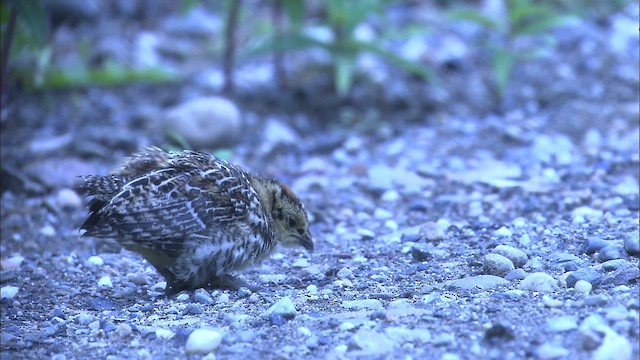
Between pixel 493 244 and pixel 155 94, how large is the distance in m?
5.29

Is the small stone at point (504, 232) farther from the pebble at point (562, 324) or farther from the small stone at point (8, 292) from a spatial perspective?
the small stone at point (8, 292)

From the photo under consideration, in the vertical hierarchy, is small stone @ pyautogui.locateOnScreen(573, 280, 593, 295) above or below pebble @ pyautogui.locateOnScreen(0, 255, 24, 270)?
above

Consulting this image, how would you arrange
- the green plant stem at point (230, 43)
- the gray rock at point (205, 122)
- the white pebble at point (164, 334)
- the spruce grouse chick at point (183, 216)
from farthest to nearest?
1. the green plant stem at point (230, 43)
2. the gray rock at point (205, 122)
3. the spruce grouse chick at point (183, 216)
4. the white pebble at point (164, 334)

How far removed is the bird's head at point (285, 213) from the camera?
20.7 ft

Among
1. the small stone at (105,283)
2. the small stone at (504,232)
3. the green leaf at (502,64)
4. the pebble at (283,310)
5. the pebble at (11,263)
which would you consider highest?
the green leaf at (502,64)

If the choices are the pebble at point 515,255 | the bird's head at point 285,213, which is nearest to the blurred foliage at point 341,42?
the bird's head at point 285,213

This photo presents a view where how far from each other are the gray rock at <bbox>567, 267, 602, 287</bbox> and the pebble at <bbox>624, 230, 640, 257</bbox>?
0.43 meters

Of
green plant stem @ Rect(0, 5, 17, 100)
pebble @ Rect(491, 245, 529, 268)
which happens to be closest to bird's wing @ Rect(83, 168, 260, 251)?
pebble @ Rect(491, 245, 529, 268)

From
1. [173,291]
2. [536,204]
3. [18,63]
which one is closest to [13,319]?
[173,291]

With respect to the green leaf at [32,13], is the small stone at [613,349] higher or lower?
lower

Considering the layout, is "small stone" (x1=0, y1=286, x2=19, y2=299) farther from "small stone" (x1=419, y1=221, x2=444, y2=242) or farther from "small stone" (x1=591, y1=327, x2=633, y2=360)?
"small stone" (x1=591, y1=327, x2=633, y2=360)

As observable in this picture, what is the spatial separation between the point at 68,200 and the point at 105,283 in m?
2.04

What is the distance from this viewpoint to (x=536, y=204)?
25.0 feet

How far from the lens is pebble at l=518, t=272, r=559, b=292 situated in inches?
206
